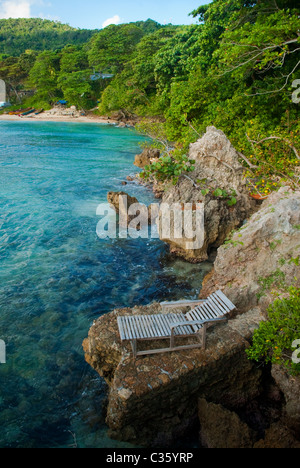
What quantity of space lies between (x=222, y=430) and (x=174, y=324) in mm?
2173

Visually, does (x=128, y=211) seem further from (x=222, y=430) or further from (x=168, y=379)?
(x=222, y=430)

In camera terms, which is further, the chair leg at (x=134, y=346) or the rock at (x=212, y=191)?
the rock at (x=212, y=191)

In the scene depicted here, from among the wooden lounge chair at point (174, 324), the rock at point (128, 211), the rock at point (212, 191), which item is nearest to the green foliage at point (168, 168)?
the rock at point (212, 191)

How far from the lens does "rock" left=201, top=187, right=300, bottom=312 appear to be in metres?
8.07

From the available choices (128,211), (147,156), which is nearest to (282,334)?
(128,211)

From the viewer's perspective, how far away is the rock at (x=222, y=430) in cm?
568

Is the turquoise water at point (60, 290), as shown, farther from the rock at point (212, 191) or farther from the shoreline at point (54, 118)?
the shoreline at point (54, 118)

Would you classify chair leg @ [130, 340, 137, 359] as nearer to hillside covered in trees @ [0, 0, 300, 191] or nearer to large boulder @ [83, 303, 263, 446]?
Result: large boulder @ [83, 303, 263, 446]

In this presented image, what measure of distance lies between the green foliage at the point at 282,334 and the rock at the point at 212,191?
18.8 feet

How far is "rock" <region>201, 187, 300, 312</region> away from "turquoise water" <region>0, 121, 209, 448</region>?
1893 millimetres

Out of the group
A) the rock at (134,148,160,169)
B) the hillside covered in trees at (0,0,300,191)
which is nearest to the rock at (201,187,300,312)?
the hillside covered in trees at (0,0,300,191)

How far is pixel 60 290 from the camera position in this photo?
35.4 feet

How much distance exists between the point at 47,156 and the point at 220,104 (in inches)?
833

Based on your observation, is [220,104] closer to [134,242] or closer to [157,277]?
[134,242]
